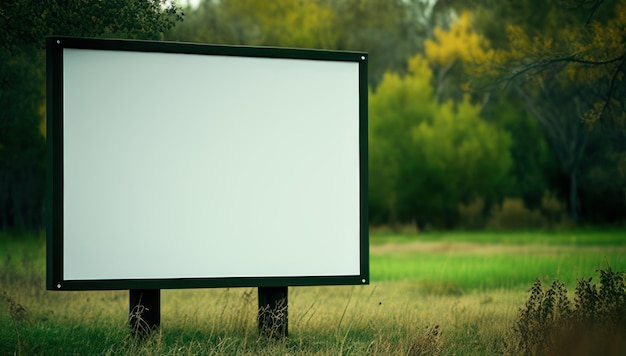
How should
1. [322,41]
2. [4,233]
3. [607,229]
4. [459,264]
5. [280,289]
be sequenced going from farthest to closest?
[322,41]
[607,229]
[4,233]
[459,264]
[280,289]

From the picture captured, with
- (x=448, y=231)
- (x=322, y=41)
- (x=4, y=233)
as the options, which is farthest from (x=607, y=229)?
(x=4, y=233)

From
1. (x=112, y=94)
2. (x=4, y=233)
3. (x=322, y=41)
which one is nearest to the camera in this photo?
(x=112, y=94)

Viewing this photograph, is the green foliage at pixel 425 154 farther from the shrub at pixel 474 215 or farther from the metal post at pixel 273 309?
the metal post at pixel 273 309

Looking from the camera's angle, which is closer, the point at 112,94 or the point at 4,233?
the point at 112,94

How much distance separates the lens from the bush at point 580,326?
29.7ft

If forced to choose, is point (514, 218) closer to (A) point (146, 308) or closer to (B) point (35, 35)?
(B) point (35, 35)

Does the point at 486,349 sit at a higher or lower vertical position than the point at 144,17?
lower

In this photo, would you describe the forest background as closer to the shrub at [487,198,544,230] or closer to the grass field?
the shrub at [487,198,544,230]

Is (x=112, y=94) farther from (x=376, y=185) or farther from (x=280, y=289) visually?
(x=376, y=185)

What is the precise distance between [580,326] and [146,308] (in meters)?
4.48

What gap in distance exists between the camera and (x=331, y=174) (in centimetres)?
938

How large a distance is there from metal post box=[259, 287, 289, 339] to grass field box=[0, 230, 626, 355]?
149 millimetres

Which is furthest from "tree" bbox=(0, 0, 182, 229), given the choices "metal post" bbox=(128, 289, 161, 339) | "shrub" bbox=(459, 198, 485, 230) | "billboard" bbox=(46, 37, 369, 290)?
"shrub" bbox=(459, 198, 485, 230)

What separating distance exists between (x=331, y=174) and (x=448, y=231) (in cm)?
2495
